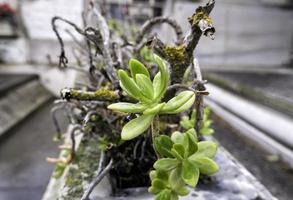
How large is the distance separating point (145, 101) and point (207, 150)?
0.11 meters

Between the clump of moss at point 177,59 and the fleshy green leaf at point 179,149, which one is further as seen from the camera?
the clump of moss at point 177,59

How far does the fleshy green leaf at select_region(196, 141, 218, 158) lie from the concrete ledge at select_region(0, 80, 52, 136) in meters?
1.62

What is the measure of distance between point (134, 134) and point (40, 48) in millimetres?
3530

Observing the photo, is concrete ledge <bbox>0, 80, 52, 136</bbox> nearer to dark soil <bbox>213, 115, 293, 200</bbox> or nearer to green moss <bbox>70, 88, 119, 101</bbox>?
dark soil <bbox>213, 115, 293, 200</bbox>

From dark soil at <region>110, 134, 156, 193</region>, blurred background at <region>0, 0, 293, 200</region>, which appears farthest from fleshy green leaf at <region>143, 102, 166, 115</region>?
blurred background at <region>0, 0, 293, 200</region>

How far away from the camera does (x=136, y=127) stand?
0.43m

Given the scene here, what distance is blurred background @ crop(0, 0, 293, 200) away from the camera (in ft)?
4.10

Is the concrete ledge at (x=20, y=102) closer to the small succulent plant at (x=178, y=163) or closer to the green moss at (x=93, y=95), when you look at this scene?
the green moss at (x=93, y=95)

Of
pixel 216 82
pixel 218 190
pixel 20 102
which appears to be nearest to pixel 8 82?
pixel 20 102

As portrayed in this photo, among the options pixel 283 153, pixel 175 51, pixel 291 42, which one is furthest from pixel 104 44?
pixel 291 42

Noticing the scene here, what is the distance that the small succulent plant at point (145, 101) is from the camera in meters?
0.42

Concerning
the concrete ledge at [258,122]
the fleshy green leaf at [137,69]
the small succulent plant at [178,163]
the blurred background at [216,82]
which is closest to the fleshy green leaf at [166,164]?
the small succulent plant at [178,163]

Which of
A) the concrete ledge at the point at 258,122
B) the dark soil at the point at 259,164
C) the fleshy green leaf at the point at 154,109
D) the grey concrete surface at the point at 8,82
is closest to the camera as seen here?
the fleshy green leaf at the point at 154,109

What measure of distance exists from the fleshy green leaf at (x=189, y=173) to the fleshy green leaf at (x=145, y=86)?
0.10 m
